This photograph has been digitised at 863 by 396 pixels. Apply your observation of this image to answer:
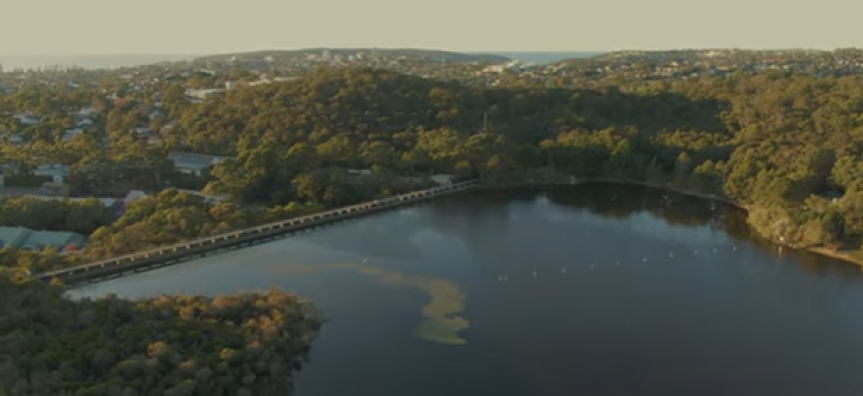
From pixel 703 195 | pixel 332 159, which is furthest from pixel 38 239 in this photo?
pixel 703 195

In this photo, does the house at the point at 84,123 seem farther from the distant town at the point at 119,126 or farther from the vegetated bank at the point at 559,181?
the vegetated bank at the point at 559,181

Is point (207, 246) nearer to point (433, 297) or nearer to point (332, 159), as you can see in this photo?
point (433, 297)

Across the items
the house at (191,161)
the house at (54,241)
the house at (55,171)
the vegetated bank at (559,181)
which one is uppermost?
the house at (191,161)

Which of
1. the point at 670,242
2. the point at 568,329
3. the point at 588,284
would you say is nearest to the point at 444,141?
the point at 670,242

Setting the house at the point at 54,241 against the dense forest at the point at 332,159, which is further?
the house at the point at 54,241

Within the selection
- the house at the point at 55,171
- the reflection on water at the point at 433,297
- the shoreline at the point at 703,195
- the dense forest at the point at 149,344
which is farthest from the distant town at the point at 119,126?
the shoreline at the point at 703,195

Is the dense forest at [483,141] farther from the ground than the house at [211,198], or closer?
farther from the ground

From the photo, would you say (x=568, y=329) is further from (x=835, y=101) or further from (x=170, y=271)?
(x=835, y=101)

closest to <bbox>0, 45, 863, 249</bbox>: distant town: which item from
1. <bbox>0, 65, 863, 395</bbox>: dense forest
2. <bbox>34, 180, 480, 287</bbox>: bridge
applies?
<bbox>0, 65, 863, 395</bbox>: dense forest
